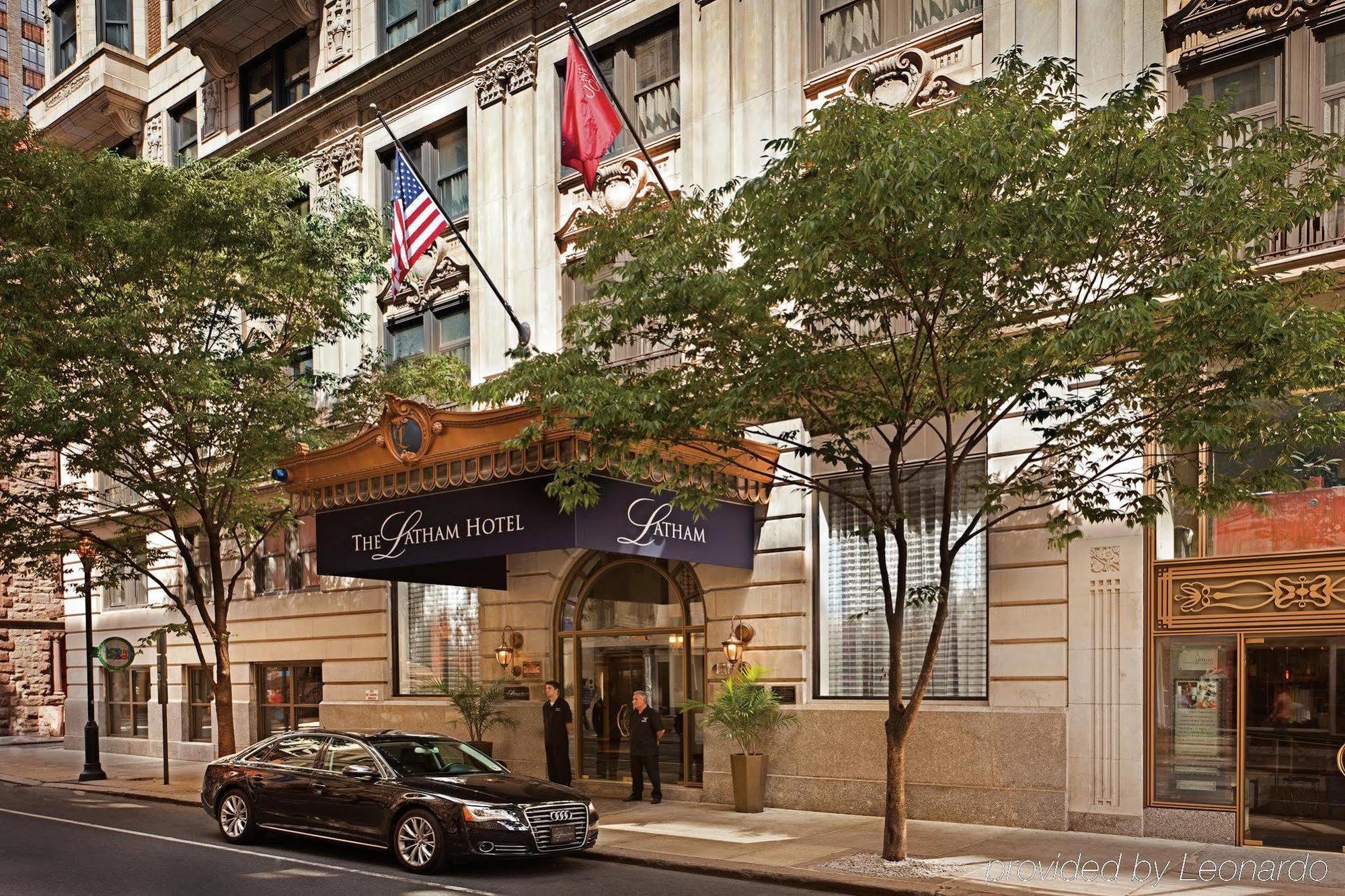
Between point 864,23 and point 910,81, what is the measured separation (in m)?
1.60

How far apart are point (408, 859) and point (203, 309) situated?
11.8 metres

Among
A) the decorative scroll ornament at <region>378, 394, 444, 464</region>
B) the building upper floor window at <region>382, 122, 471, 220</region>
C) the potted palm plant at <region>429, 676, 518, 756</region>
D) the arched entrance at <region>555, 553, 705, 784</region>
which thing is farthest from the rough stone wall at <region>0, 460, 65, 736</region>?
the decorative scroll ornament at <region>378, 394, 444, 464</region>

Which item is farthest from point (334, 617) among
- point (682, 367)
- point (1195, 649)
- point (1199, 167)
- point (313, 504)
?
point (1199, 167)

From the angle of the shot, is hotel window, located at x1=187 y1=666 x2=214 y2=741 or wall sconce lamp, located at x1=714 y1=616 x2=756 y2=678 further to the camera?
hotel window, located at x1=187 y1=666 x2=214 y2=741

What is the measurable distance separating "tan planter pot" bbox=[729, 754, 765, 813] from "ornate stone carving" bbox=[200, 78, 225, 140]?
2145 cm

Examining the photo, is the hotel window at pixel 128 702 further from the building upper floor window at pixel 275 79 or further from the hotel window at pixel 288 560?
the building upper floor window at pixel 275 79

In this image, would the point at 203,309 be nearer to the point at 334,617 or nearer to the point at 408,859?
the point at 334,617

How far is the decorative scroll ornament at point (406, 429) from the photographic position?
1812 centimetres

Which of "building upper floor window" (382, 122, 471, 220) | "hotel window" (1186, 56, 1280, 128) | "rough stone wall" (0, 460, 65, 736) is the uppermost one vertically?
"building upper floor window" (382, 122, 471, 220)

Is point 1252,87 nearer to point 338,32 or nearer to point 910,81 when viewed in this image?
point 910,81

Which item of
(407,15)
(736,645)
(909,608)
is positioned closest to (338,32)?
(407,15)

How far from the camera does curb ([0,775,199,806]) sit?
20969 millimetres

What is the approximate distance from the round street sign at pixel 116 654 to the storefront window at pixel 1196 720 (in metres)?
18.5

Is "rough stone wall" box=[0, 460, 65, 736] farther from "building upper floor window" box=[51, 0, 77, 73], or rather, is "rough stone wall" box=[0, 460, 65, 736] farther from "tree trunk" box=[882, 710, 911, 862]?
"tree trunk" box=[882, 710, 911, 862]
